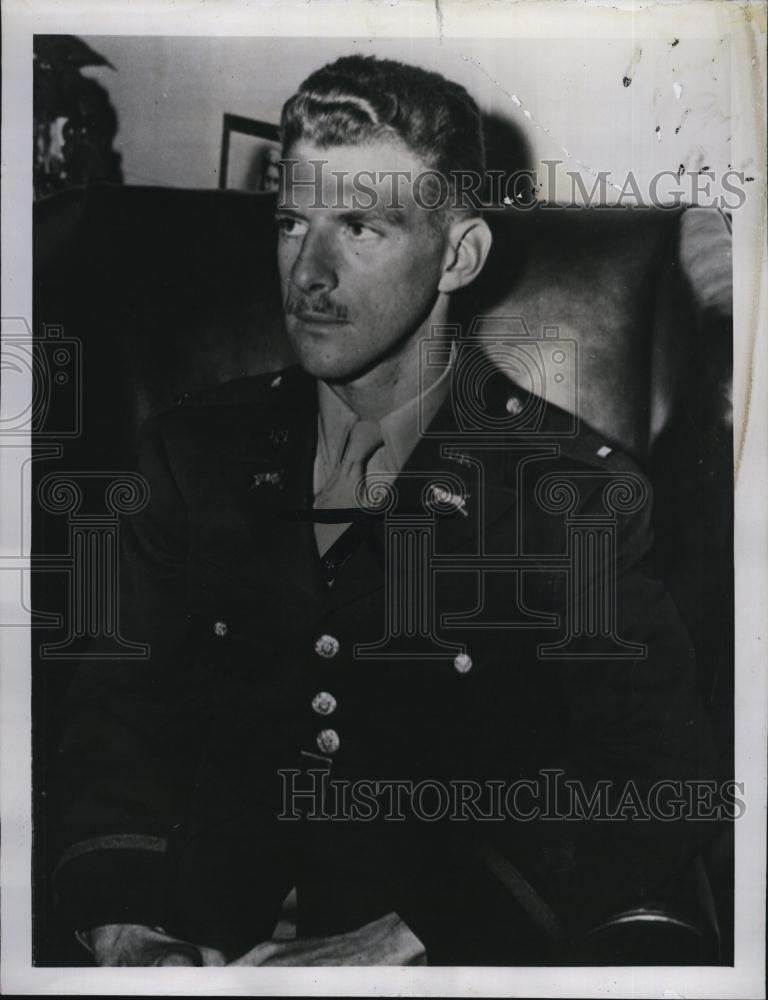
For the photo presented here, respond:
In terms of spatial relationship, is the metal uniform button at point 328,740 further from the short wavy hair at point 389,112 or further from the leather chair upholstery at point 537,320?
the short wavy hair at point 389,112

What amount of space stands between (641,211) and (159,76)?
80cm

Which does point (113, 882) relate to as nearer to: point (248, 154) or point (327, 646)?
point (327, 646)

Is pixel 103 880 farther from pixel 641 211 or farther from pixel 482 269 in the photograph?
pixel 641 211

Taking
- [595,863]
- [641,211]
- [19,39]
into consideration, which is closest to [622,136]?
[641,211]

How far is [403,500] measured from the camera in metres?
1.44

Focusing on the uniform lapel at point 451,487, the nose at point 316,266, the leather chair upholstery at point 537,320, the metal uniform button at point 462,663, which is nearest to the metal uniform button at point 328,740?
the metal uniform button at point 462,663

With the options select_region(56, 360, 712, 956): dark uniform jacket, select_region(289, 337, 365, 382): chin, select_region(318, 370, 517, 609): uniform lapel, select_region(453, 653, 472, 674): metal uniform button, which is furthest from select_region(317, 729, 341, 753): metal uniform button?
select_region(289, 337, 365, 382): chin

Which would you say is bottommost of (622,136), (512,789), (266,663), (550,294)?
(512,789)

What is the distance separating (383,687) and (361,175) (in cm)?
80

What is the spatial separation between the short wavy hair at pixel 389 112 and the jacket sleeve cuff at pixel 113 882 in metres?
1.13

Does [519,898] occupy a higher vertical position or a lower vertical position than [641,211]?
lower

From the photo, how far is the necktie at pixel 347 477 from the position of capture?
1.44m

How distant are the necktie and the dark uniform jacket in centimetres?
2

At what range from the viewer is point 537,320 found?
1.45m
